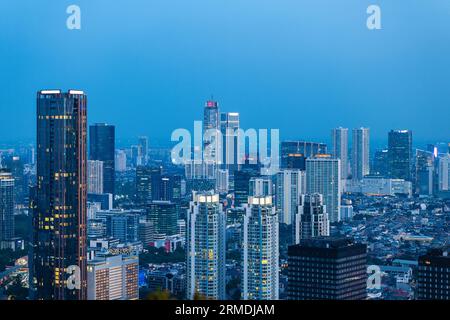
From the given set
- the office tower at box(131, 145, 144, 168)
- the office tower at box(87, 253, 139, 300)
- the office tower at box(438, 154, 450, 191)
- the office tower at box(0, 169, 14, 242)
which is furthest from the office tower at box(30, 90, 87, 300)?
the office tower at box(438, 154, 450, 191)

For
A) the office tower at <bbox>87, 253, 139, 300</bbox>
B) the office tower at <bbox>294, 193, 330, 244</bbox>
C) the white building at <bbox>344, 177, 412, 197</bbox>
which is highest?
the white building at <bbox>344, 177, 412, 197</bbox>

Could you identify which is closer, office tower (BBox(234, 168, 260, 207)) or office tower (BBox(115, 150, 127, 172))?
office tower (BBox(234, 168, 260, 207))

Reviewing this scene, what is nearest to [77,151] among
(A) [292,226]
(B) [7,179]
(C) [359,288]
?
(B) [7,179]

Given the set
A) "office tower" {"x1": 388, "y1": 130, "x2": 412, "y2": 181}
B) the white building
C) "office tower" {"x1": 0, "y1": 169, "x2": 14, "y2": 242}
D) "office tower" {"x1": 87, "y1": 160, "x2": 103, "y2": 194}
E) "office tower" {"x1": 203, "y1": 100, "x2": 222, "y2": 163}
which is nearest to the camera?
"office tower" {"x1": 203, "y1": 100, "x2": 222, "y2": 163}

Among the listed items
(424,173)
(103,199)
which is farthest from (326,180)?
(103,199)

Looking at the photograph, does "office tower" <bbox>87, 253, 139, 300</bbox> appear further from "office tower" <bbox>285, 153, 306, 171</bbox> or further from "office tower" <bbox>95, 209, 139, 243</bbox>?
"office tower" <bbox>285, 153, 306, 171</bbox>

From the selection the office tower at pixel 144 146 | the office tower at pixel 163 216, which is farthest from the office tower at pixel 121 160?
the office tower at pixel 163 216

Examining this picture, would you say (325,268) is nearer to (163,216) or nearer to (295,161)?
(295,161)
